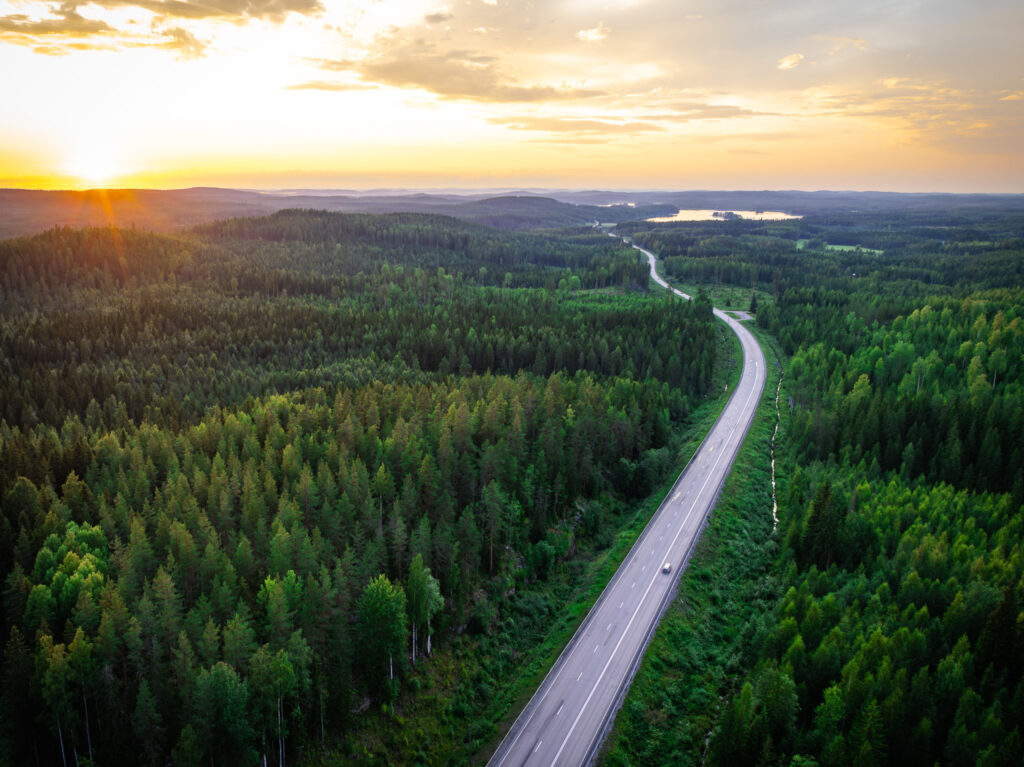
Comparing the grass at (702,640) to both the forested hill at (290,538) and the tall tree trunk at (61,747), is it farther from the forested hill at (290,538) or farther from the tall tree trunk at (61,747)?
the tall tree trunk at (61,747)

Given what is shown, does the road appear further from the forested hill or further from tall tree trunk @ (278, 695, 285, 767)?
tall tree trunk @ (278, 695, 285, 767)

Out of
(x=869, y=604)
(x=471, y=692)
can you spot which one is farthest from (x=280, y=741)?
(x=869, y=604)

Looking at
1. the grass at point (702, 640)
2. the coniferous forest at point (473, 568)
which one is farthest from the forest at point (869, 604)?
the coniferous forest at point (473, 568)

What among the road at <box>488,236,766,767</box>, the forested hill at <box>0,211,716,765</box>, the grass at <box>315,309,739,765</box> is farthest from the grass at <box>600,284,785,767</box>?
the forested hill at <box>0,211,716,765</box>

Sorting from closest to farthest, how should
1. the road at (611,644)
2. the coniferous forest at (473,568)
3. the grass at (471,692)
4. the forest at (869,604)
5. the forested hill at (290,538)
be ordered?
the forested hill at (290,538)
the coniferous forest at (473,568)
the forest at (869,604)
the road at (611,644)
the grass at (471,692)

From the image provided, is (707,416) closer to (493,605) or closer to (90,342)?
(493,605)

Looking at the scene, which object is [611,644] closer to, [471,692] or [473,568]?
[471,692]
